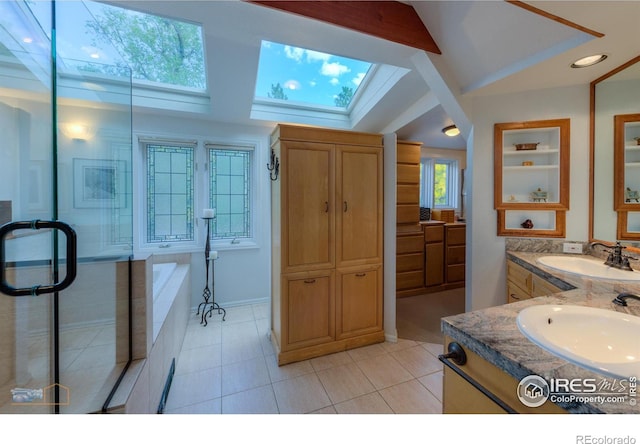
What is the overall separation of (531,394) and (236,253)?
314 centimetres

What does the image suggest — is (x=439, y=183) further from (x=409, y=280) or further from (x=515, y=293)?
(x=515, y=293)

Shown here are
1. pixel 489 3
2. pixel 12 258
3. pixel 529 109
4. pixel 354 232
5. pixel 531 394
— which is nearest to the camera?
pixel 531 394

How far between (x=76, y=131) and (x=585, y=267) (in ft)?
10.5

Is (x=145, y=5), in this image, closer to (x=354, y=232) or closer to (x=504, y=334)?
(x=354, y=232)

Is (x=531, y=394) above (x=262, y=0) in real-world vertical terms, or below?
below

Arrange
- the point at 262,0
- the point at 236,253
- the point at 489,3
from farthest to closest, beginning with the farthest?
the point at 236,253 → the point at 489,3 → the point at 262,0

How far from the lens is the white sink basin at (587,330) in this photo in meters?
0.80

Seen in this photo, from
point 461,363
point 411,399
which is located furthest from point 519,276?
point 461,363

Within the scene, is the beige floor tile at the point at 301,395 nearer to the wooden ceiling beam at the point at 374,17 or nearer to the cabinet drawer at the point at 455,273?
the wooden ceiling beam at the point at 374,17

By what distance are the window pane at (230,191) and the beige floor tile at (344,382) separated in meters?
2.11

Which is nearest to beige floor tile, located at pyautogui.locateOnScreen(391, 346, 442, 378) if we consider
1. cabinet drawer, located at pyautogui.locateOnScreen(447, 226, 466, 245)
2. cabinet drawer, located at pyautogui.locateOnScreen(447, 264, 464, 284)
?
cabinet drawer, located at pyautogui.locateOnScreen(447, 264, 464, 284)

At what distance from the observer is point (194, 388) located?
1.78 m

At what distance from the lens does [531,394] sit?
619mm
